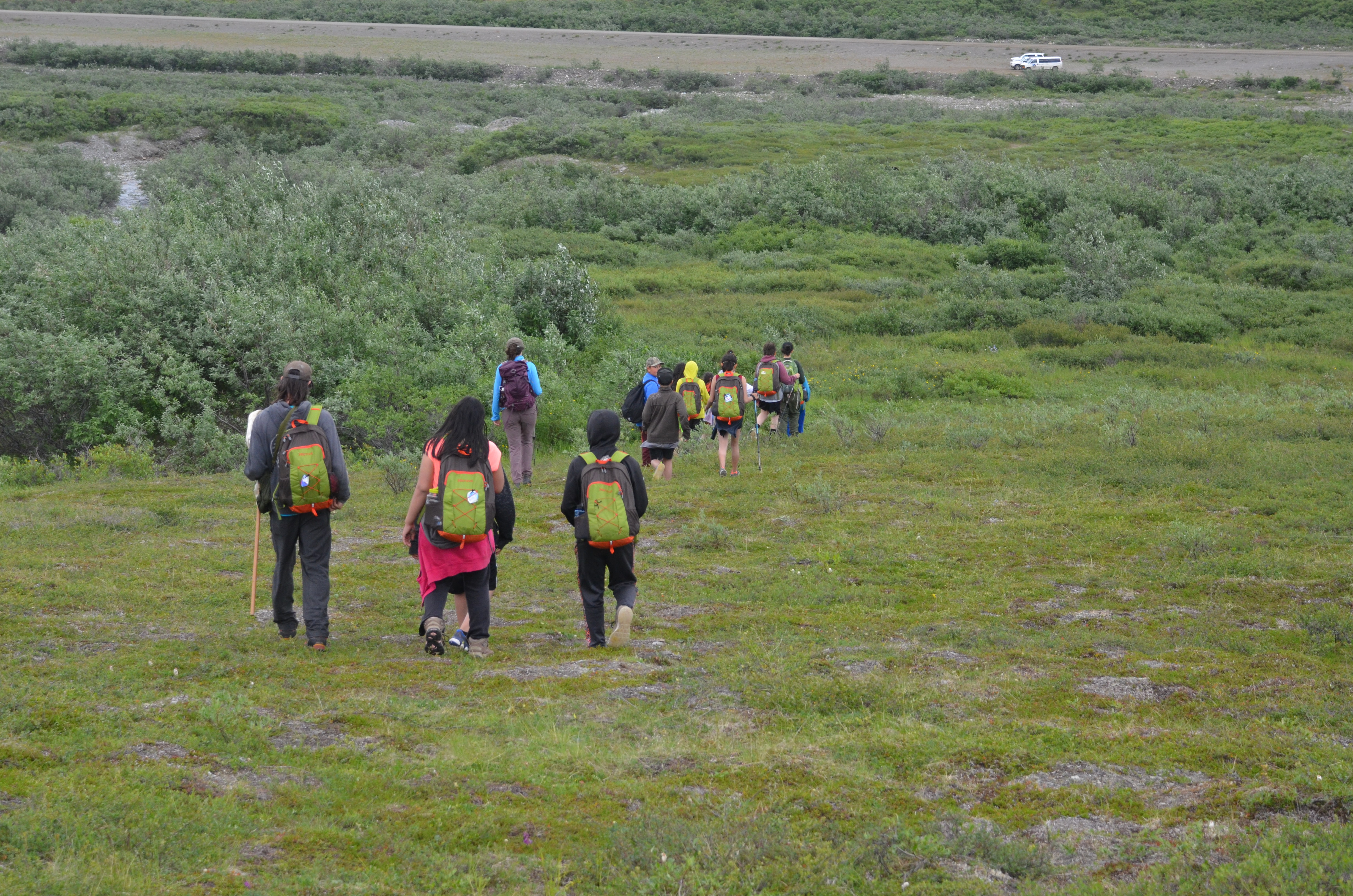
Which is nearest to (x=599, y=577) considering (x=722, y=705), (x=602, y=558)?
(x=602, y=558)

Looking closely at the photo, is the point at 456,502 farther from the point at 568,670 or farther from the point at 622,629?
the point at 622,629

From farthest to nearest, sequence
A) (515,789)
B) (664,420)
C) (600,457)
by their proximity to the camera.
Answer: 1. (664,420)
2. (600,457)
3. (515,789)

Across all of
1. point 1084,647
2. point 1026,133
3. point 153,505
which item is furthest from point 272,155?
point 1084,647

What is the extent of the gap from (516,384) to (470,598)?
613cm

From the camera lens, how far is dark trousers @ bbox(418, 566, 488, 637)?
803 cm

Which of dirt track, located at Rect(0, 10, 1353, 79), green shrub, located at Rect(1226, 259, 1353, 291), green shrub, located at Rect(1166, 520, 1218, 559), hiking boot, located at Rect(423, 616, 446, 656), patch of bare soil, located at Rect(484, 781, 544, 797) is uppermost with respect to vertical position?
dirt track, located at Rect(0, 10, 1353, 79)

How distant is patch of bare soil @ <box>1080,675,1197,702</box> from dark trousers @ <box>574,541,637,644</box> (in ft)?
10.9

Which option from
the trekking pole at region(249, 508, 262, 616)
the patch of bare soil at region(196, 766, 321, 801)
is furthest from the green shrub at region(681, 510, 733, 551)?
the patch of bare soil at region(196, 766, 321, 801)

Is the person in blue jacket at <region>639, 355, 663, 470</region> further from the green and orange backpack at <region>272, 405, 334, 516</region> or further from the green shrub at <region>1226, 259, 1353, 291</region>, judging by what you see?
the green shrub at <region>1226, 259, 1353, 291</region>

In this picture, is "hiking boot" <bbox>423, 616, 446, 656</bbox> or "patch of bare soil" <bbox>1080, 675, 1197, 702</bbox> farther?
"hiking boot" <bbox>423, 616, 446, 656</bbox>

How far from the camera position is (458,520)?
7750 millimetres

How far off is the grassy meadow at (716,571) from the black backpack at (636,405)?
3.78 ft

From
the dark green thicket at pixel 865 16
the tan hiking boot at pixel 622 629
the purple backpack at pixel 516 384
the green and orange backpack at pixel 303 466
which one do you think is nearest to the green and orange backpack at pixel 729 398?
the purple backpack at pixel 516 384

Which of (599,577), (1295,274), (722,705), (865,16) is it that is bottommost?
(722,705)
